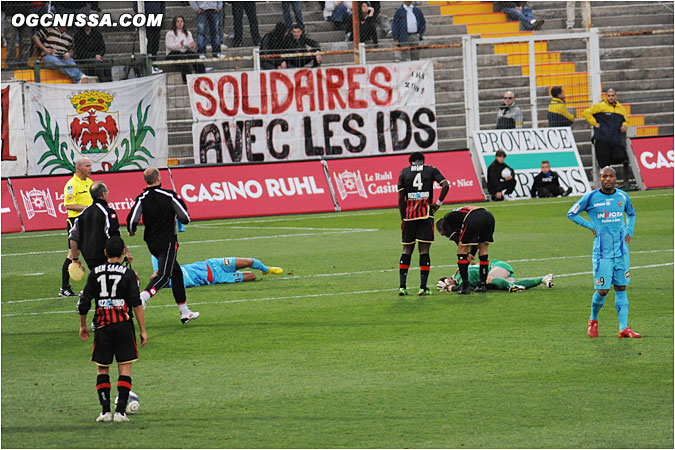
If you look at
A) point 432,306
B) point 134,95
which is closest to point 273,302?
point 432,306

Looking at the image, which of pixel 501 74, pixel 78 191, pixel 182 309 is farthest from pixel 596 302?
pixel 501 74

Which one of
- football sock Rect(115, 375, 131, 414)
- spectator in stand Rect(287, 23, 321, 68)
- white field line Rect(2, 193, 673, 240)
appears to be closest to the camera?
football sock Rect(115, 375, 131, 414)

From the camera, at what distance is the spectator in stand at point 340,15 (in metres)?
33.5

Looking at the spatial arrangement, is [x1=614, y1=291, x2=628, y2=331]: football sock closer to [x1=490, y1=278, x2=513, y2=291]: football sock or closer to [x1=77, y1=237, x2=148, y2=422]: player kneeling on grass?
[x1=490, y1=278, x2=513, y2=291]: football sock

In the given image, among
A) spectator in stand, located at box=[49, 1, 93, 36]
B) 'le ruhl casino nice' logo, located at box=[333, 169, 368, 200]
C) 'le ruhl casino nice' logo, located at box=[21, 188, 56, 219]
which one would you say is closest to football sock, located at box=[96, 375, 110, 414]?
'le ruhl casino nice' logo, located at box=[21, 188, 56, 219]

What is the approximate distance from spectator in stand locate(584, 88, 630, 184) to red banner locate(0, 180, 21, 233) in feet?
50.4

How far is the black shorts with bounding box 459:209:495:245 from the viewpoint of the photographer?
49.6 ft

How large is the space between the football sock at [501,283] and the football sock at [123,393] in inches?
304

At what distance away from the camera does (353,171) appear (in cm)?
2852

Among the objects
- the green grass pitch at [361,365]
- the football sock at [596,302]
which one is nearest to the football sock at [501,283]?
the green grass pitch at [361,365]

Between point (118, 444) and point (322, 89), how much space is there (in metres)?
22.5

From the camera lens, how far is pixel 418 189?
1543cm

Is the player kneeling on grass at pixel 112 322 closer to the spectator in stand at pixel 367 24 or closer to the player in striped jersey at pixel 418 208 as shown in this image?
the player in striped jersey at pixel 418 208

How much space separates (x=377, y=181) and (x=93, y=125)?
7.71 m
